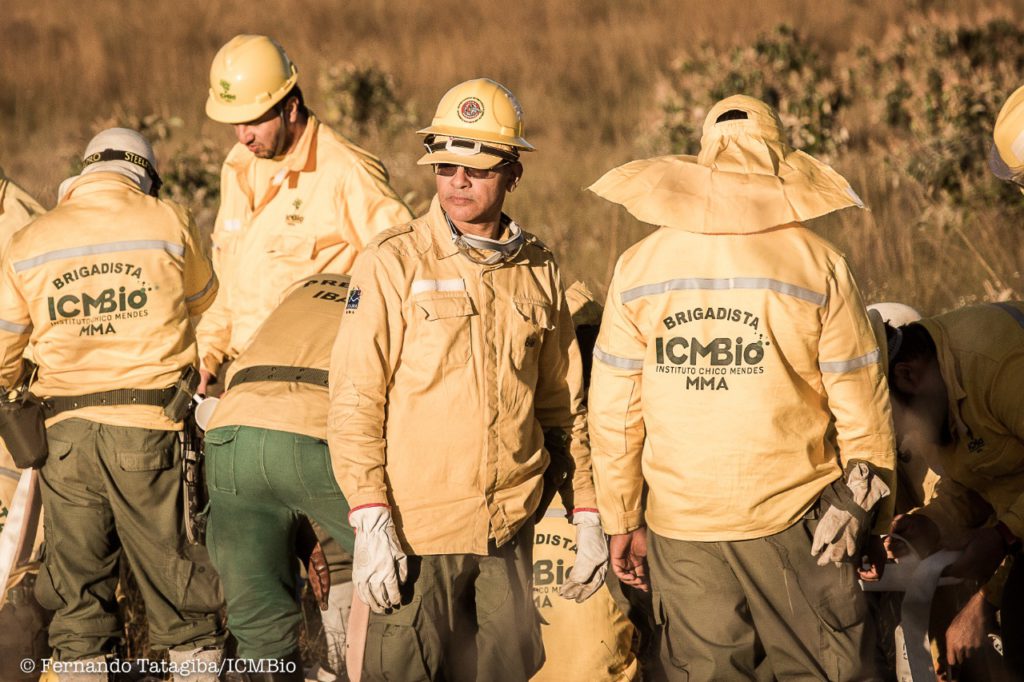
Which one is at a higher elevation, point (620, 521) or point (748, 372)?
point (748, 372)

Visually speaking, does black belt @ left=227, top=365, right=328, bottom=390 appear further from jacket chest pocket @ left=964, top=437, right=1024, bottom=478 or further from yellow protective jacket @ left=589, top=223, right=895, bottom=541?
jacket chest pocket @ left=964, top=437, right=1024, bottom=478

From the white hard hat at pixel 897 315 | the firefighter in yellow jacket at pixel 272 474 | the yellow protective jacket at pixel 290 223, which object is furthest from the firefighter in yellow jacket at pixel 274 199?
the white hard hat at pixel 897 315

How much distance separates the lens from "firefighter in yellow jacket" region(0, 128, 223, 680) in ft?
17.2

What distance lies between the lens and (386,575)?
3.87 m

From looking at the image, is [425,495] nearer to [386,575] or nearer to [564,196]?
[386,575]

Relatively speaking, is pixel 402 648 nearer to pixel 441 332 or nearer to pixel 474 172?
pixel 441 332

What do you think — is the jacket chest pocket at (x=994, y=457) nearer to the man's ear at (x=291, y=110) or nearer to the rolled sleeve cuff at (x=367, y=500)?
the rolled sleeve cuff at (x=367, y=500)

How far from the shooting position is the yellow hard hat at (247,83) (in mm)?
5820

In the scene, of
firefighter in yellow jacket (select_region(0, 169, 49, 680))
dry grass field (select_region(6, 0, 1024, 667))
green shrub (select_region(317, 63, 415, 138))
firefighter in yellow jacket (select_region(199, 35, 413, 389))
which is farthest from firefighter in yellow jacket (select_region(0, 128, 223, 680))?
green shrub (select_region(317, 63, 415, 138))

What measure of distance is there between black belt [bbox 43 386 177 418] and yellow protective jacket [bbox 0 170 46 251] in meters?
1.12

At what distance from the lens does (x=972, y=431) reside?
15.6 feet

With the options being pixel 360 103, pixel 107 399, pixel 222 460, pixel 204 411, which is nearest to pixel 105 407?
pixel 107 399

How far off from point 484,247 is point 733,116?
0.85 metres

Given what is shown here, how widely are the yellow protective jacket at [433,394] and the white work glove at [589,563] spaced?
258mm
